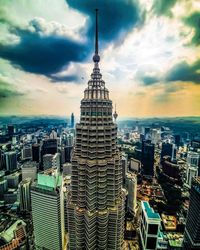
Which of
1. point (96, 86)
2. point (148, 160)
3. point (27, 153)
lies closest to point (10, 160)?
point (27, 153)

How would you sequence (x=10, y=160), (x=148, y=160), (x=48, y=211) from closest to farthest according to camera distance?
(x=48, y=211)
(x=148, y=160)
(x=10, y=160)

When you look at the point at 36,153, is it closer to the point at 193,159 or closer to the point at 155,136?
the point at 193,159

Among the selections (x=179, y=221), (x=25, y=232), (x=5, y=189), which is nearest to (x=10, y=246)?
(x=25, y=232)

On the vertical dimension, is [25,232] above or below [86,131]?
below

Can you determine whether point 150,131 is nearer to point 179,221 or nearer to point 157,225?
point 179,221

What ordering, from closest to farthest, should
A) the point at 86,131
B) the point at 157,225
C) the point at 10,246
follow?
the point at 86,131, the point at 157,225, the point at 10,246

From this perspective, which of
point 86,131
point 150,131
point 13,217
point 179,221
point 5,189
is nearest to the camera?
point 86,131

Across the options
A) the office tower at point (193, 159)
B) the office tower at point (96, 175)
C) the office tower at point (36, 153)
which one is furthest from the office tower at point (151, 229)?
the office tower at point (36, 153)

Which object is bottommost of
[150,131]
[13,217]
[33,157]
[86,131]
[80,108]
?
[13,217]

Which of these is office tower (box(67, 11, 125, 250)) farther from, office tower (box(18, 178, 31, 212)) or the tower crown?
office tower (box(18, 178, 31, 212))
